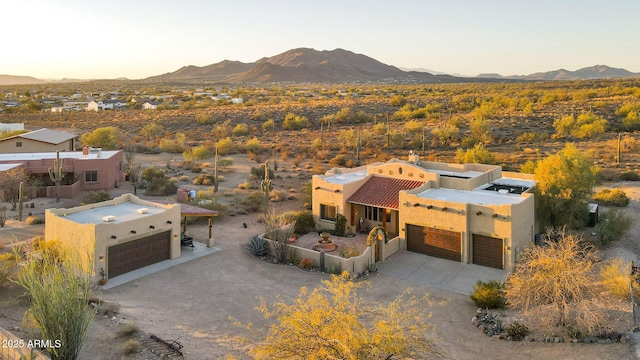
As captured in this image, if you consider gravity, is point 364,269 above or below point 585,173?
below

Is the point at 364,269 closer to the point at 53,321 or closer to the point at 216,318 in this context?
the point at 216,318

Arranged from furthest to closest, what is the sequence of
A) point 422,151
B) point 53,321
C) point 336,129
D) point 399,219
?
point 336,129, point 422,151, point 399,219, point 53,321

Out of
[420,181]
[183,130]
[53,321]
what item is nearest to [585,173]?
[420,181]

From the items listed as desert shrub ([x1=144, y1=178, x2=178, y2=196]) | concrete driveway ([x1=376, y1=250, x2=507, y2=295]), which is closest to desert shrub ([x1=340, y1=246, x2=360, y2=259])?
concrete driveway ([x1=376, y1=250, x2=507, y2=295])

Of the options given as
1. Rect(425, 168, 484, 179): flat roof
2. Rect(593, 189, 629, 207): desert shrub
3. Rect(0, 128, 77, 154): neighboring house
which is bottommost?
Rect(593, 189, 629, 207): desert shrub

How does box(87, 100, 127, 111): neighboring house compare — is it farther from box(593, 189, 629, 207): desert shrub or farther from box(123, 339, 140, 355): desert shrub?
box(123, 339, 140, 355): desert shrub
